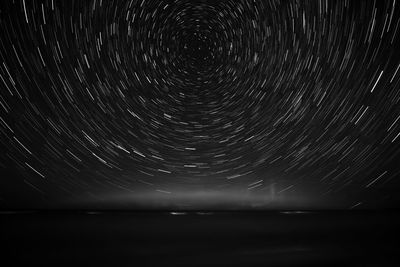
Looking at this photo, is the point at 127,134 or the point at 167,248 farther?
the point at 127,134

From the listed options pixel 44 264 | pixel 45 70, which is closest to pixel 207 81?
pixel 45 70

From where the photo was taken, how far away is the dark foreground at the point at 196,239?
0.63 metres

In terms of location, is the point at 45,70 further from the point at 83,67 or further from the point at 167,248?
the point at 167,248

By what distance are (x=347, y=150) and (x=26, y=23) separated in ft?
2.41

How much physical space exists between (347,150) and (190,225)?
15.6 inches

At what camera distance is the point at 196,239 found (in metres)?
0.67

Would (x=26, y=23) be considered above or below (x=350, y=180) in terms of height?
above

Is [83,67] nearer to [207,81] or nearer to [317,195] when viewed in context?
[207,81]

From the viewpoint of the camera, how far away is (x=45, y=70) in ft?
2.39

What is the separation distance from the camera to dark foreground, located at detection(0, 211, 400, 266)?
63 centimetres

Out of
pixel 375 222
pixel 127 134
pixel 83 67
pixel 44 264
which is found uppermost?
pixel 83 67

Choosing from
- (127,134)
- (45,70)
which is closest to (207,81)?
(127,134)

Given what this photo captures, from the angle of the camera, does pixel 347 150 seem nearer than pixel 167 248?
No

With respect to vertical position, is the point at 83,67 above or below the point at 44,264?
above
